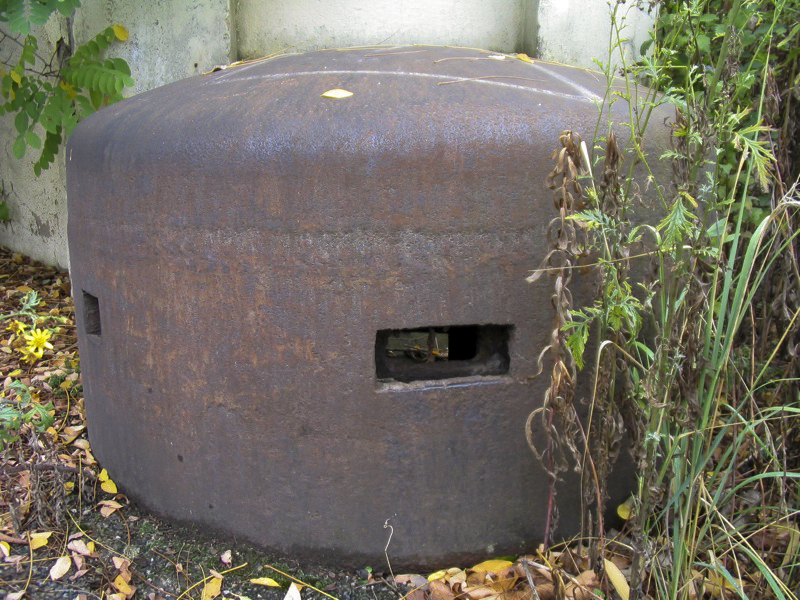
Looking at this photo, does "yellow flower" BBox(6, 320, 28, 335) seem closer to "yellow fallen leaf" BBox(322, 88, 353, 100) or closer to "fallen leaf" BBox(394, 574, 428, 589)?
"yellow fallen leaf" BBox(322, 88, 353, 100)

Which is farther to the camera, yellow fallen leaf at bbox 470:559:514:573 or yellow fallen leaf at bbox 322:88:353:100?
yellow fallen leaf at bbox 470:559:514:573

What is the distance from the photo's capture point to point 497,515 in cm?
215

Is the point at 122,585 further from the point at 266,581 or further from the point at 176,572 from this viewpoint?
the point at 266,581

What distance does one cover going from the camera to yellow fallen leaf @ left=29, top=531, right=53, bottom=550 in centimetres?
236

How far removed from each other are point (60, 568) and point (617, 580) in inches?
61.6

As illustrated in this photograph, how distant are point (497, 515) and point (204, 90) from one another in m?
1.50

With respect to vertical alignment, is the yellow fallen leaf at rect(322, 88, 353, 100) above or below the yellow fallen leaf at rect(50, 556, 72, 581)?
above

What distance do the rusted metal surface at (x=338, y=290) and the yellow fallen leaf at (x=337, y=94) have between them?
2 cm

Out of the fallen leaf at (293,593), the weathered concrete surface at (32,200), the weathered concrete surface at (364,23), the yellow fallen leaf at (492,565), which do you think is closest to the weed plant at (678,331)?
the yellow fallen leaf at (492,565)

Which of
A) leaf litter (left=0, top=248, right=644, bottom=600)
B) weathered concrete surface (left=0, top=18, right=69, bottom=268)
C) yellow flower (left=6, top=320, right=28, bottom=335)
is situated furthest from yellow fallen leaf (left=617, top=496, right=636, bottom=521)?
weathered concrete surface (left=0, top=18, right=69, bottom=268)

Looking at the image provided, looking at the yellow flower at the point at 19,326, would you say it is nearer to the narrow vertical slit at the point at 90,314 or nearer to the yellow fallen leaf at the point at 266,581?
the narrow vertical slit at the point at 90,314

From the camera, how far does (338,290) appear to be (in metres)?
1.96

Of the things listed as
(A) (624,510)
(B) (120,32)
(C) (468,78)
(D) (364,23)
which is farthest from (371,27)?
(A) (624,510)

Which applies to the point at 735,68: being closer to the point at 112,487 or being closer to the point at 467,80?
the point at 467,80
